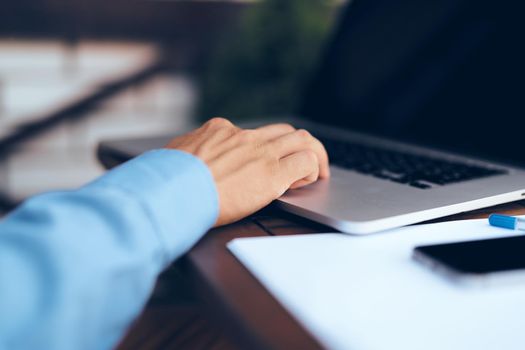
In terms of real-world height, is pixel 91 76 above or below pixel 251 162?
below

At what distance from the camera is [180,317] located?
101cm

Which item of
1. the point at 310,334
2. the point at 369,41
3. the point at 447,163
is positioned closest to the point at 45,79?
the point at 369,41

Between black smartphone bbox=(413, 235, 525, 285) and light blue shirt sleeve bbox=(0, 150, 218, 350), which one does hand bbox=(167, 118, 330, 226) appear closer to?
light blue shirt sleeve bbox=(0, 150, 218, 350)

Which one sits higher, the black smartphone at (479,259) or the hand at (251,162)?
the black smartphone at (479,259)

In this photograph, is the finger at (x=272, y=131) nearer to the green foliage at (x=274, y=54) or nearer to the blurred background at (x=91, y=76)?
the green foliage at (x=274, y=54)

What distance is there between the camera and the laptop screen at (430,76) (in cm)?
81

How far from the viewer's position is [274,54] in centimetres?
177

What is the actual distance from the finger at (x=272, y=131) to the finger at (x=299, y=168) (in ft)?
0.16

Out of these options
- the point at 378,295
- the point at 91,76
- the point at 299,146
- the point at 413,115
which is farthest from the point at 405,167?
the point at 91,76

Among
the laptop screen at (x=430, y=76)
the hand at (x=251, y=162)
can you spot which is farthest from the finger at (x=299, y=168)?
the laptop screen at (x=430, y=76)

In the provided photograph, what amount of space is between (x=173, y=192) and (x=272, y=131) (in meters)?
0.22

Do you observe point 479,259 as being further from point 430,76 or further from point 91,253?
point 430,76

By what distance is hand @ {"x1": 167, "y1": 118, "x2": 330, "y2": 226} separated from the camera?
1.77 feet

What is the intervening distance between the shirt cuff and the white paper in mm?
40
